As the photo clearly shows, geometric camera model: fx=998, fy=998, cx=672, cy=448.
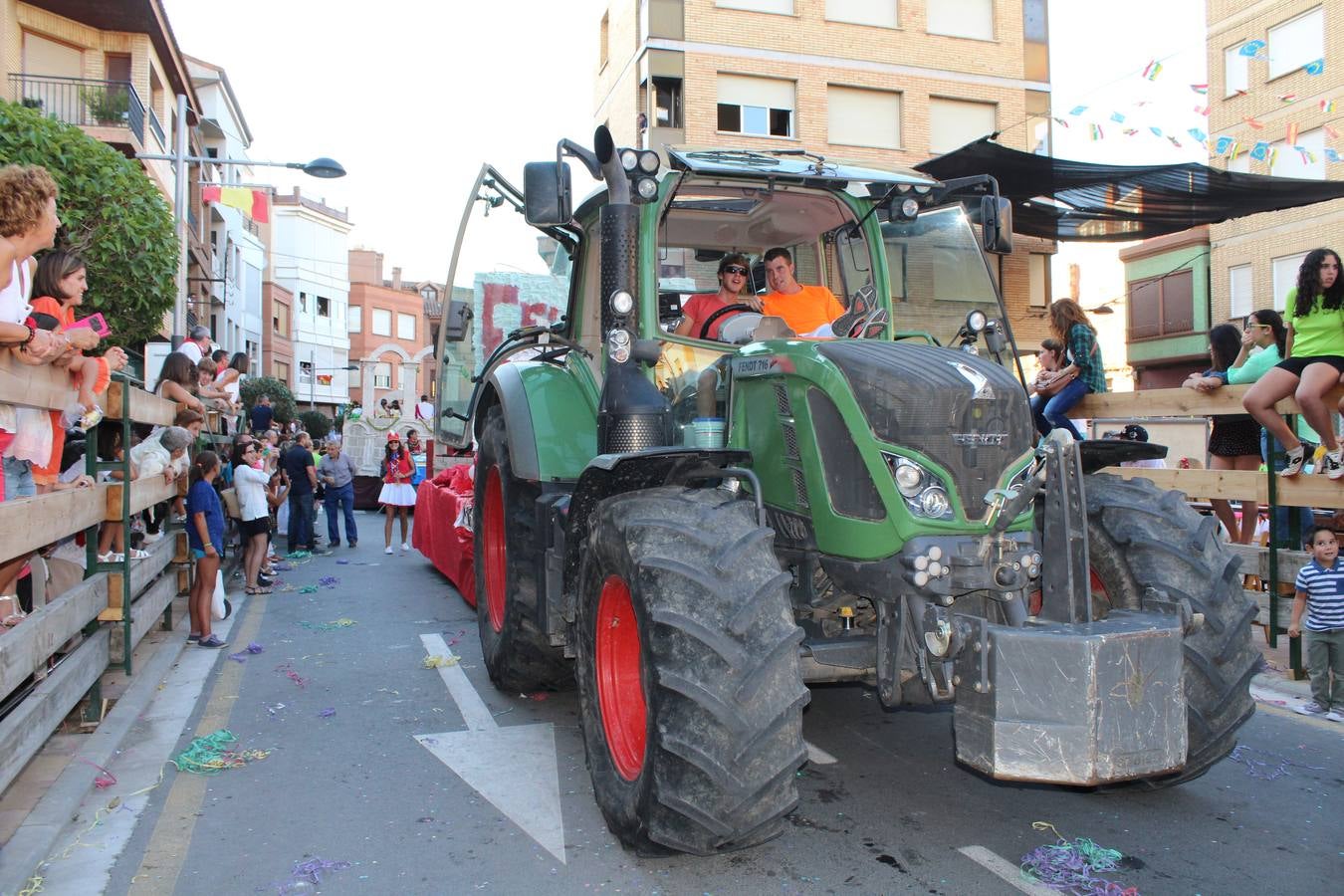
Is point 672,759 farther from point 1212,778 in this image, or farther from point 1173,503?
point 1212,778

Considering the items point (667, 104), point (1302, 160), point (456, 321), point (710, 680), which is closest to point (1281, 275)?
point (1302, 160)

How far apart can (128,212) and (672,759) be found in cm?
1200

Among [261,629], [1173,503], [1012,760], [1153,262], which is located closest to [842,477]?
[1012,760]

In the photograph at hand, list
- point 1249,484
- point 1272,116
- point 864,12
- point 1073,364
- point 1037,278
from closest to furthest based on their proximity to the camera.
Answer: point 1249,484 < point 1073,364 < point 1272,116 < point 864,12 < point 1037,278

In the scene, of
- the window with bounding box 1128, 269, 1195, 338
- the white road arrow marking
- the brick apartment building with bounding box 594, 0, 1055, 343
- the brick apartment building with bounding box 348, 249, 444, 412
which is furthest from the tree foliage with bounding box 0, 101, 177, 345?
the brick apartment building with bounding box 348, 249, 444, 412

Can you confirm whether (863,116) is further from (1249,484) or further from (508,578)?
(508,578)

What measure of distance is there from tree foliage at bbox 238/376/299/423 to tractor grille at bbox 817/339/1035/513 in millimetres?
33864

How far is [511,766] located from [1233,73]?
29.2 m

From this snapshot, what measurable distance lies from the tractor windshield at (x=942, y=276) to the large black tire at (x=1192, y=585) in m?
1.05

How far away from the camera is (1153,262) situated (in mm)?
32344

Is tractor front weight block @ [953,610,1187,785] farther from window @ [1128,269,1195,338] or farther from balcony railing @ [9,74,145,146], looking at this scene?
window @ [1128,269,1195,338]

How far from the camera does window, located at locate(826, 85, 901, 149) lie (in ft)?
84.2

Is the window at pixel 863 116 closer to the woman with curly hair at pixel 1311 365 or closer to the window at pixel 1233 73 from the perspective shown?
the window at pixel 1233 73

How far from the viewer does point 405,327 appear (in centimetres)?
6844
